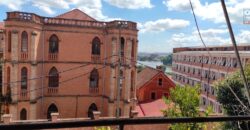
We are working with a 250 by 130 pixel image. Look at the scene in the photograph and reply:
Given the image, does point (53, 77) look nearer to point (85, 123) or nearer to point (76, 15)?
point (76, 15)

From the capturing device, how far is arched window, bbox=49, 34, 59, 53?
2338 centimetres

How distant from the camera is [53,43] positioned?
23500 mm

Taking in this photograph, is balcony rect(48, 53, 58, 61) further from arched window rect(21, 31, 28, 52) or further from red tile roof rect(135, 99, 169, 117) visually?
red tile roof rect(135, 99, 169, 117)

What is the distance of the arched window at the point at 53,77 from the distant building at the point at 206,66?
12697 millimetres

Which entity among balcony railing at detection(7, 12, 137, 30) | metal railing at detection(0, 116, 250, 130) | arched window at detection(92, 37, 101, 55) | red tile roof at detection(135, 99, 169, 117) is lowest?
red tile roof at detection(135, 99, 169, 117)

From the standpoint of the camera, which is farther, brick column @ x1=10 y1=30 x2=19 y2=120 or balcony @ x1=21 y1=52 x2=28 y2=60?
balcony @ x1=21 y1=52 x2=28 y2=60

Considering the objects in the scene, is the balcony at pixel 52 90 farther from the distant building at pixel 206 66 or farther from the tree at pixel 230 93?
the distant building at pixel 206 66

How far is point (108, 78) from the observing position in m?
24.6

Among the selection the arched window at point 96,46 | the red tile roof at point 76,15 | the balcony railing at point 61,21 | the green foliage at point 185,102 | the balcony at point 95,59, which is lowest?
the green foliage at point 185,102

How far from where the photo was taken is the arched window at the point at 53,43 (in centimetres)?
2338

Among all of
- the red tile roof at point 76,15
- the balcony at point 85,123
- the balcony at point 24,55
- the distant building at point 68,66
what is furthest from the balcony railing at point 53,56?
the balcony at point 85,123

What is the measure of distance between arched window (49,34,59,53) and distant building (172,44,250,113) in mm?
12684

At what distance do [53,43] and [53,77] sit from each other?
92.8 inches

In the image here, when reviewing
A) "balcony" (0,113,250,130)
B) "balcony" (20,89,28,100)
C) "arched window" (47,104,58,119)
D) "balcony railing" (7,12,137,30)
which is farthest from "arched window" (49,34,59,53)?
"balcony" (0,113,250,130)
